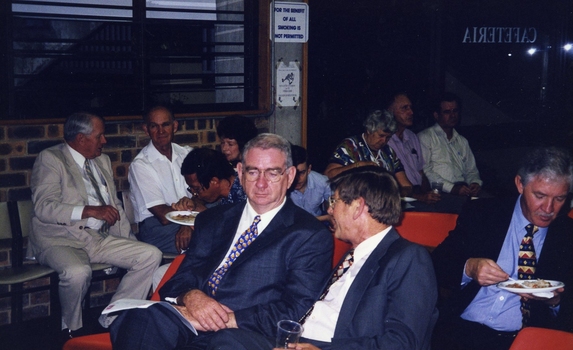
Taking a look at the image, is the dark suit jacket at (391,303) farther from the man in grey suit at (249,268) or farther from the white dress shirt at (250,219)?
the white dress shirt at (250,219)

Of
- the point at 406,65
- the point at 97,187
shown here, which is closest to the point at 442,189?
the point at 406,65

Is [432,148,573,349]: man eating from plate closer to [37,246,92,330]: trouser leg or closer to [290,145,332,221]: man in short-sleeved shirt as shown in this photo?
[290,145,332,221]: man in short-sleeved shirt

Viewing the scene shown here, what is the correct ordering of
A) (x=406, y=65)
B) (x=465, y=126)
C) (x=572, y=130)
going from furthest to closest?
(x=572, y=130)
(x=465, y=126)
(x=406, y=65)

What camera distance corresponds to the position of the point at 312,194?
537cm

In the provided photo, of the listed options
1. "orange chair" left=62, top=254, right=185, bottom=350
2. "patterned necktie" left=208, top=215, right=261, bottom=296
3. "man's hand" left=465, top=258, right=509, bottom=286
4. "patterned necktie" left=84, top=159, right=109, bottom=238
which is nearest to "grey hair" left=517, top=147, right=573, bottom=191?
"man's hand" left=465, top=258, right=509, bottom=286

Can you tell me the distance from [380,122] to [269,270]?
3230 millimetres

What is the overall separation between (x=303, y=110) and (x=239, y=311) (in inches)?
147

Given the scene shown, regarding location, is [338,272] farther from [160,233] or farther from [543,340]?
[160,233]

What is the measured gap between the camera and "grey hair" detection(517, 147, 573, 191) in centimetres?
338

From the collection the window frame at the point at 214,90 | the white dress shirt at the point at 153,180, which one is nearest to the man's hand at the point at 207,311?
the white dress shirt at the point at 153,180

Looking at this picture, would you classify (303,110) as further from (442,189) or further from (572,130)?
(572,130)

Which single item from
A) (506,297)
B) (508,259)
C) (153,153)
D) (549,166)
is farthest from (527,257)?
(153,153)

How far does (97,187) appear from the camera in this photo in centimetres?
535

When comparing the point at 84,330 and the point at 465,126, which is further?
the point at 465,126
